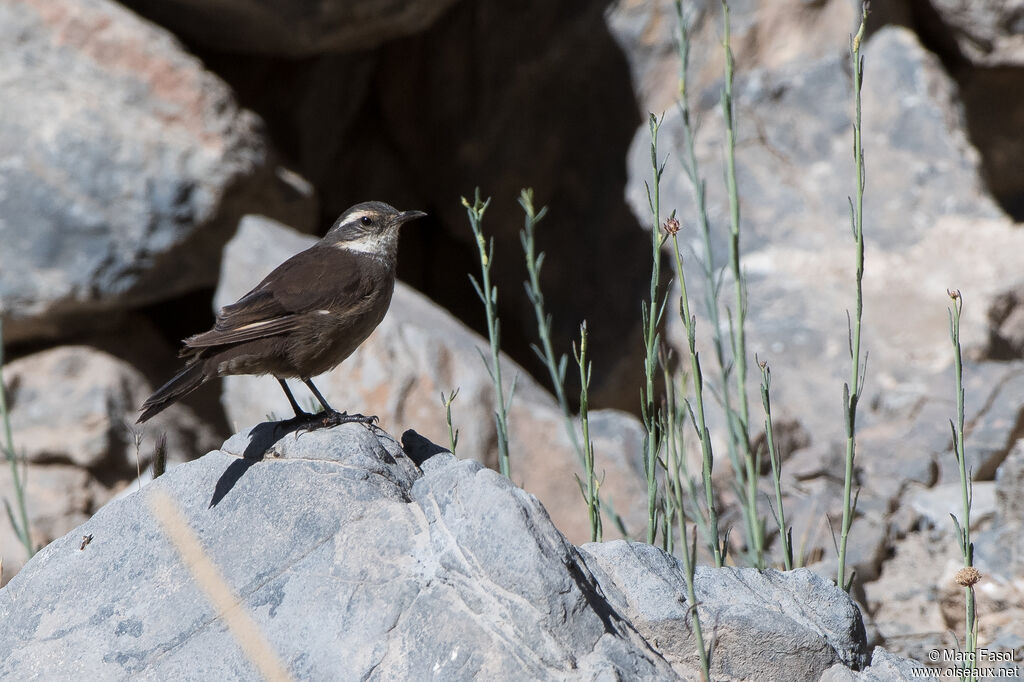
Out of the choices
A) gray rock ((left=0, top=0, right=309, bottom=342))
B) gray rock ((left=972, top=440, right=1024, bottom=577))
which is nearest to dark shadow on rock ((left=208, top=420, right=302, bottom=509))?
gray rock ((left=972, top=440, right=1024, bottom=577))

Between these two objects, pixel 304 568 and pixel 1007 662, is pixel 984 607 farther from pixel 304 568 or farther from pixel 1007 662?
pixel 304 568

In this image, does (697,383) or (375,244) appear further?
(375,244)

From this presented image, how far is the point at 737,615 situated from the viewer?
2312mm

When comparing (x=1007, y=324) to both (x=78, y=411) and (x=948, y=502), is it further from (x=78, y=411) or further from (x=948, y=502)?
(x=78, y=411)

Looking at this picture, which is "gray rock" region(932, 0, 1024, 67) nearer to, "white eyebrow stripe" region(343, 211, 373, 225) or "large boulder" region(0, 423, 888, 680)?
"white eyebrow stripe" region(343, 211, 373, 225)

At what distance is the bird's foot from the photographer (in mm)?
2875

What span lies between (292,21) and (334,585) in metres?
4.04

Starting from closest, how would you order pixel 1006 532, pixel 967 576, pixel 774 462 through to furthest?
1. pixel 967 576
2. pixel 774 462
3. pixel 1006 532

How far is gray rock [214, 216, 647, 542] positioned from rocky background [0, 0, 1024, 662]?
0.01 meters

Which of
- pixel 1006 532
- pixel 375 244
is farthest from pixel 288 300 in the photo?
pixel 1006 532

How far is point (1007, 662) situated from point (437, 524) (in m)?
1.65

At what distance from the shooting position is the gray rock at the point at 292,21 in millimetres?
5590

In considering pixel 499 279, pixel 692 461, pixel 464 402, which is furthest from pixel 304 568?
pixel 499 279

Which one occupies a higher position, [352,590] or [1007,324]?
[352,590]
